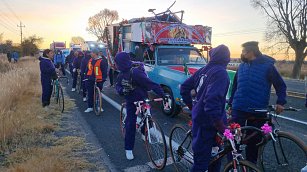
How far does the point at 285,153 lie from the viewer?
13.0ft

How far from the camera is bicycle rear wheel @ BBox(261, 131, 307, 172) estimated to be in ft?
12.0

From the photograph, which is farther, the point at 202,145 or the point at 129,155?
the point at 129,155

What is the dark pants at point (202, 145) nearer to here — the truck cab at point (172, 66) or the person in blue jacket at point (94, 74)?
the truck cab at point (172, 66)

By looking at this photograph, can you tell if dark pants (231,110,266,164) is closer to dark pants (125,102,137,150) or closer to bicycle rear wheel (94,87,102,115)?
dark pants (125,102,137,150)

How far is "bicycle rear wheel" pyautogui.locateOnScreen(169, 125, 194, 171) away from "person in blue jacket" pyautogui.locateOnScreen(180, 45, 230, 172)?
1.88 ft

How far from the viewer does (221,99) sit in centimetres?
330

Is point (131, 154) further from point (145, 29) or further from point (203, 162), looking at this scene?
point (145, 29)

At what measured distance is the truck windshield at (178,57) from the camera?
960cm

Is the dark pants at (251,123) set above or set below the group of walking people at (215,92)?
below

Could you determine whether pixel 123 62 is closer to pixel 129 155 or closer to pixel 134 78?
pixel 134 78

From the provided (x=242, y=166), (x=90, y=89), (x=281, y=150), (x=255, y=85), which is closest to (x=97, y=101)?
(x=90, y=89)

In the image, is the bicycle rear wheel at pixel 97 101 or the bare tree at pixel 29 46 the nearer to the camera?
the bicycle rear wheel at pixel 97 101

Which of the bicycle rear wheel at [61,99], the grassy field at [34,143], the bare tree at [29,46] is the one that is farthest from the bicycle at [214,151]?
the bare tree at [29,46]

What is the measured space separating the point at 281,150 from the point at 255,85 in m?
0.96
